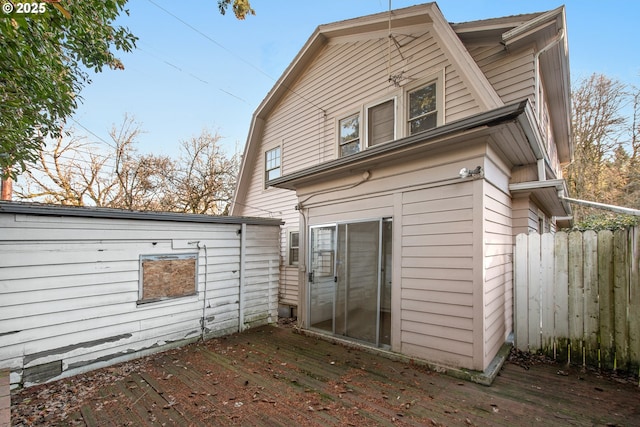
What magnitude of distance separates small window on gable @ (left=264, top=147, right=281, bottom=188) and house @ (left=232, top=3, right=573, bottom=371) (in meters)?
1.56

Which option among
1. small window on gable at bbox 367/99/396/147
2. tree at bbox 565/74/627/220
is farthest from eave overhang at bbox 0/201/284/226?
tree at bbox 565/74/627/220

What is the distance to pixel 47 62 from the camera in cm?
343

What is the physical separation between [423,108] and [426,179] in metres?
2.48

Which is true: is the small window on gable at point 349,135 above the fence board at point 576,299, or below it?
above

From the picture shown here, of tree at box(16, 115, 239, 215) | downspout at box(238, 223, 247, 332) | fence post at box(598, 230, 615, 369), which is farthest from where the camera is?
tree at box(16, 115, 239, 215)

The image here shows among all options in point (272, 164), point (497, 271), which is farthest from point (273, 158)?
point (497, 271)

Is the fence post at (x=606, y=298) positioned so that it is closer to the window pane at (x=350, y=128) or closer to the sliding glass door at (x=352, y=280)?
the sliding glass door at (x=352, y=280)

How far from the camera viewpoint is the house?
143 inches

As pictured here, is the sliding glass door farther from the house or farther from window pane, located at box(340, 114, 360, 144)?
window pane, located at box(340, 114, 360, 144)

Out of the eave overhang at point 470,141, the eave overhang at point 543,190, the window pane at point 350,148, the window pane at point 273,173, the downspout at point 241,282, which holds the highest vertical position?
the window pane at point 350,148

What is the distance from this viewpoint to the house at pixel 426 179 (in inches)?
143

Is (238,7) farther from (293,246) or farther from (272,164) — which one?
(293,246)

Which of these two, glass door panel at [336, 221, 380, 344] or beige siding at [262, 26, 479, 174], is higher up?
beige siding at [262, 26, 479, 174]

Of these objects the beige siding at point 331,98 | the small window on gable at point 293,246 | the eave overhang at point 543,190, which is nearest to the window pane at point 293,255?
the small window on gable at point 293,246
